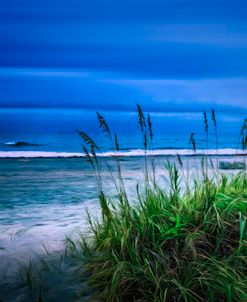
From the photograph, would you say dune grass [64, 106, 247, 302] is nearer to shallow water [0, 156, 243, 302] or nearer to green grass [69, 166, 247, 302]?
green grass [69, 166, 247, 302]

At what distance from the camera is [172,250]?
390 cm

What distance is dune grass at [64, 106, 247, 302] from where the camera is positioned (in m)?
3.36

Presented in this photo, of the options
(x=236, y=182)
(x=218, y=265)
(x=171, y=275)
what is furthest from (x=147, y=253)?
(x=236, y=182)

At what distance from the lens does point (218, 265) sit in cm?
338

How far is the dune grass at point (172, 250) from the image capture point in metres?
3.36

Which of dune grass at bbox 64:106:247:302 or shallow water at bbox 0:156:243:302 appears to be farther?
shallow water at bbox 0:156:243:302

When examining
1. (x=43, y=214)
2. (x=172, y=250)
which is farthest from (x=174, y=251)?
(x=43, y=214)

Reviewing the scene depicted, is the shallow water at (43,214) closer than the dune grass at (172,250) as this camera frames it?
No

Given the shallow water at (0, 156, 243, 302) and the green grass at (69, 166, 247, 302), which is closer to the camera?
the green grass at (69, 166, 247, 302)

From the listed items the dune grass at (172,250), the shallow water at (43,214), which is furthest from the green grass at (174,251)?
the shallow water at (43,214)

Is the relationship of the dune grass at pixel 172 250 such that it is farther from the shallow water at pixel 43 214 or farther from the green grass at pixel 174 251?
the shallow water at pixel 43 214

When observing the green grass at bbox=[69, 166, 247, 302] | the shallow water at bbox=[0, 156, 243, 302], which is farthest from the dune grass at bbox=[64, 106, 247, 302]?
the shallow water at bbox=[0, 156, 243, 302]

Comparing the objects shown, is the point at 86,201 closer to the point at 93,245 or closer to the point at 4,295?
the point at 93,245

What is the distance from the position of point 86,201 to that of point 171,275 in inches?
169
